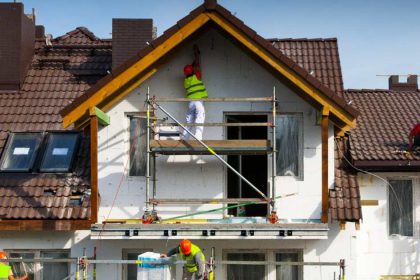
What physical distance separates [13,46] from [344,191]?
27.7ft

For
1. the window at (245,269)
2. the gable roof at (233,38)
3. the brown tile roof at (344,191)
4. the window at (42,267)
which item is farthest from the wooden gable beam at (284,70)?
the window at (42,267)

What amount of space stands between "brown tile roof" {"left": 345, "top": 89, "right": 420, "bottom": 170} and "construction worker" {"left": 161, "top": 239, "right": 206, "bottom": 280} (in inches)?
165

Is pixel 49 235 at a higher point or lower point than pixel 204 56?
lower

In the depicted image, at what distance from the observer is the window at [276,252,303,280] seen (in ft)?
55.3

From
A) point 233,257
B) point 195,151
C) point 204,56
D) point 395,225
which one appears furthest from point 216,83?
point 395,225

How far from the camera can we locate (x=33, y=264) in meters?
17.1

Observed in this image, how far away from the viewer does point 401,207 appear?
59.5 ft

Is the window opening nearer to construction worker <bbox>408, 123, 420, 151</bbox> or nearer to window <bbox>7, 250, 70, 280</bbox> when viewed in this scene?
construction worker <bbox>408, 123, 420, 151</bbox>

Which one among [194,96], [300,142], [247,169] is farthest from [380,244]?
[194,96]

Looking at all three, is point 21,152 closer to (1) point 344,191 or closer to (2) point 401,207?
(1) point 344,191

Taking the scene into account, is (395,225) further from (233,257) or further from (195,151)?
(195,151)

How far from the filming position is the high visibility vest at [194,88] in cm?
1683

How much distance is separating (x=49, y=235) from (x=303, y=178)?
5095 mm

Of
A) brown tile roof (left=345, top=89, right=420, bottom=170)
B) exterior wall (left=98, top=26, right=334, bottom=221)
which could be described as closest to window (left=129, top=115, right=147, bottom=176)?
exterior wall (left=98, top=26, right=334, bottom=221)
